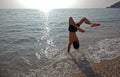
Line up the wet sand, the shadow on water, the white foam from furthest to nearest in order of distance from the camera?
the white foam
the shadow on water
the wet sand

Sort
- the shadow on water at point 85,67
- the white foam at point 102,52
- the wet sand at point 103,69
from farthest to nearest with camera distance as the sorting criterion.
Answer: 1. the white foam at point 102,52
2. the shadow on water at point 85,67
3. the wet sand at point 103,69

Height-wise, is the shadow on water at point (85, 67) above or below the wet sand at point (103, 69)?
below

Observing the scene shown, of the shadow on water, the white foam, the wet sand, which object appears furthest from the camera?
the white foam

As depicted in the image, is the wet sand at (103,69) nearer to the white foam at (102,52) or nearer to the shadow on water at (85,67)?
the shadow on water at (85,67)

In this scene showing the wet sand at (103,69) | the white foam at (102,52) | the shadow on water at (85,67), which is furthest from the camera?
the white foam at (102,52)

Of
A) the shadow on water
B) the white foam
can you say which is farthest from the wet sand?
the white foam

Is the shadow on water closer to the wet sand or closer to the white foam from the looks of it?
the wet sand

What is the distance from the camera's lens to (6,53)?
11570 millimetres

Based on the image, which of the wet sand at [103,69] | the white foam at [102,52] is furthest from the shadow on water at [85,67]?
the white foam at [102,52]

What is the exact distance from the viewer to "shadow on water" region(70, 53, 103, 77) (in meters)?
7.70

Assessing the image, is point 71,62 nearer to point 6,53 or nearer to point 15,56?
point 15,56

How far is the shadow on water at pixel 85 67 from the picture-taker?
770 centimetres

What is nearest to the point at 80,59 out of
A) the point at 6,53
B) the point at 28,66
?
the point at 28,66

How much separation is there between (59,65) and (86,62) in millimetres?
1408
